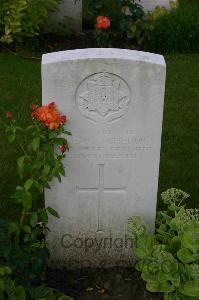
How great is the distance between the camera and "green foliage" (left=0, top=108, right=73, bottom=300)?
3.30 m

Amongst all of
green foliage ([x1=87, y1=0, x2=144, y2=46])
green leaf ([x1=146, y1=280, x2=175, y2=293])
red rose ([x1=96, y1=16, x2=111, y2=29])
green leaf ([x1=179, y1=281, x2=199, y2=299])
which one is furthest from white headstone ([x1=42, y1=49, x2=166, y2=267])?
green foliage ([x1=87, y1=0, x2=144, y2=46])

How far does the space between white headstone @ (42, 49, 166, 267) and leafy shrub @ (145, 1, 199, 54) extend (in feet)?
14.2

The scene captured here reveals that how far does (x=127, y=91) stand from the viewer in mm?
3406

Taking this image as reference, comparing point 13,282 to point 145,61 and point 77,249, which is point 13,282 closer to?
point 77,249

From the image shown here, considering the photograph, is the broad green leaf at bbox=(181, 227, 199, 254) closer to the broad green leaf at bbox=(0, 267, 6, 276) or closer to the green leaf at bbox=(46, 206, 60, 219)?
the green leaf at bbox=(46, 206, 60, 219)

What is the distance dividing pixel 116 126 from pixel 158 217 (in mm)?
825

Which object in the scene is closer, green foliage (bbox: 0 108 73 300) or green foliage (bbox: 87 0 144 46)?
green foliage (bbox: 0 108 73 300)

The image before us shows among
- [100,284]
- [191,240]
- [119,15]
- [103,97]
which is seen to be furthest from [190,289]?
[119,15]

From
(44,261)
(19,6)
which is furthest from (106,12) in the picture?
(44,261)

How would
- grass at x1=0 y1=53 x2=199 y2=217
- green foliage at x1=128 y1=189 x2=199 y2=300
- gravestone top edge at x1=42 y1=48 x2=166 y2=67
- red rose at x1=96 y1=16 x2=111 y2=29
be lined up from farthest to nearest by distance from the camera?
red rose at x1=96 y1=16 x2=111 y2=29
grass at x1=0 y1=53 x2=199 y2=217
gravestone top edge at x1=42 y1=48 x2=166 y2=67
green foliage at x1=128 y1=189 x2=199 y2=300

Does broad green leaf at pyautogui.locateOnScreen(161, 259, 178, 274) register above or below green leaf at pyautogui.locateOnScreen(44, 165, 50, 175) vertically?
below

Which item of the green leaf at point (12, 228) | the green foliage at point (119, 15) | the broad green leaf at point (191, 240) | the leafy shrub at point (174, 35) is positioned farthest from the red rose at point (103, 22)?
the broad green leaf at point (191, 240)

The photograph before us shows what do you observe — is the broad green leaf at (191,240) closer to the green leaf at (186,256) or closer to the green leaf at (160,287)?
the green leaf at (186,256)

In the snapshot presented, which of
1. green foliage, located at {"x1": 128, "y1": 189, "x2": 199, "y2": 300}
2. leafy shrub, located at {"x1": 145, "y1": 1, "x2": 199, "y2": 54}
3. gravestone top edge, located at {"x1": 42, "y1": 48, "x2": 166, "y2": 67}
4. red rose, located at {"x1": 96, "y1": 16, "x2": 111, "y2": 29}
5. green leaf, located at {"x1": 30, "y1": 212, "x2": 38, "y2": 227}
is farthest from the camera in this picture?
leafy shrub, located at {"x1": 145, "y1": 1, "x2": 199, "y2": 54}
